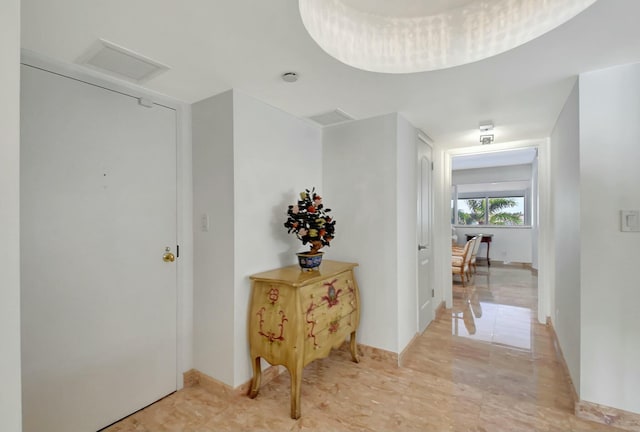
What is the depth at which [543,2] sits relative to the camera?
154cm

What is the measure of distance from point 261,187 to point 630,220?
7.62ft

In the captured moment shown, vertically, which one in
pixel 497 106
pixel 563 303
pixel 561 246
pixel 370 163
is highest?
pixel 497 106

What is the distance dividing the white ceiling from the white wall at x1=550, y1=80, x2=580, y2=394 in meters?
0.24

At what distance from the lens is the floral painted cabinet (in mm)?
1938

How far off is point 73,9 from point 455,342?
12.0 ft

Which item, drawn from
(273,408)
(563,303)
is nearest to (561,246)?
(563,303)

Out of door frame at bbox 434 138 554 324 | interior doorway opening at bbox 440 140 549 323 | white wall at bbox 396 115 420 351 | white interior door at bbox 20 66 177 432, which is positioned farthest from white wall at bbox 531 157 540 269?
white interior door at bbox 20 66 177 432

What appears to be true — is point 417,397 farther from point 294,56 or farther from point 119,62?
point 119,62

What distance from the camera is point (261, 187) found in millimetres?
2307

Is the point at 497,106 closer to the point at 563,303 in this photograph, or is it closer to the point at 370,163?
the point at 370,163

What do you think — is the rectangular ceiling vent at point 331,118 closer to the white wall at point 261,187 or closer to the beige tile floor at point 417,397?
the white wall at point 261,187

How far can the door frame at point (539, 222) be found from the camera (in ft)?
10.9

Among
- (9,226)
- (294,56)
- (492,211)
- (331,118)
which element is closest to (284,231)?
(331,118)

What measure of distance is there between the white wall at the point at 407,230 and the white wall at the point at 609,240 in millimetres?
1192
